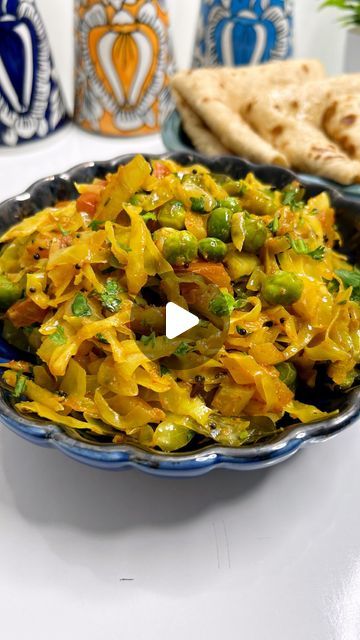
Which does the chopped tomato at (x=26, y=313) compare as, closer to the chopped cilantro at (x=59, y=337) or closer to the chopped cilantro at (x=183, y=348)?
the chopped cilantro at (x=59, y=337)

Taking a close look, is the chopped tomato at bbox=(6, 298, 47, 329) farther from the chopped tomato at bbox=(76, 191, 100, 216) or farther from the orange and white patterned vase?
the orange and white patterned vase

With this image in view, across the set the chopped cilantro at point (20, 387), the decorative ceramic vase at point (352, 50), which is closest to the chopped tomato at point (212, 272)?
the chopped cilantro at point (20, 387)

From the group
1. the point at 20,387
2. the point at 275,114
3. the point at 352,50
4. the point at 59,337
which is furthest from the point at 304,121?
the point at 20,387

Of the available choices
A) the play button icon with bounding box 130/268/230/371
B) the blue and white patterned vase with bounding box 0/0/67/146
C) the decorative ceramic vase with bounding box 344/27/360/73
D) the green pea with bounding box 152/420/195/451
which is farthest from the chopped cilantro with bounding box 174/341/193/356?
the decorative ceramic vase with bounding box 344/27/360/73

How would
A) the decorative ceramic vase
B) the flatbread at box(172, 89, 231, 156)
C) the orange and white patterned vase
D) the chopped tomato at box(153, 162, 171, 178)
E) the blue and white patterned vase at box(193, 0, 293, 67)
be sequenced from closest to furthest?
the chopped tomato at box(153, 162, 171, 178)
the flatbread at box(172, 89, 231, 156)
the orange and white patterned vase
the blue and white patterned vase at box(193, 0, 293, 67)
the decorative ceramic vase

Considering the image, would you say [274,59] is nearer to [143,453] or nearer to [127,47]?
[127,47]

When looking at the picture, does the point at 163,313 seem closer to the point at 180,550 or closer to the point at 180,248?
the point at 180,248
